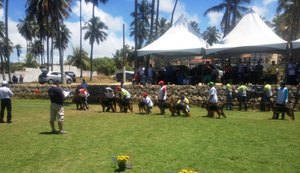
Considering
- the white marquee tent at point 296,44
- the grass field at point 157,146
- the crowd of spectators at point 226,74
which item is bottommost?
the grass field at point 157,146

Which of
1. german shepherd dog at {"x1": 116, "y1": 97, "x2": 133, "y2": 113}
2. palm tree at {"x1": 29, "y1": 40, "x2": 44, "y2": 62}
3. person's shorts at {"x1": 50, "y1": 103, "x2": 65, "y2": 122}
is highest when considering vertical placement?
palm tree at {"x1": 29, "y1": 40, "x2": 44, "y2": 62}

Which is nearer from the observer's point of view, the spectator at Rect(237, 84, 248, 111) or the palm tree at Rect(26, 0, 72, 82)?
the spectator at Rect(237, 84, 248, 111)

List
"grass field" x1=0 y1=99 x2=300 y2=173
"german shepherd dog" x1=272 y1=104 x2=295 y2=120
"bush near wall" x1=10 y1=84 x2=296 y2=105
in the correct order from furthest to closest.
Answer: "bush near wall" x1=10 y1=84 x2=296 y2=105 → "german shepherd dog" x1=272 y1=104 x2=295 y2=120 → "grass field" x1=0 y1=99 x2=300 y2=173

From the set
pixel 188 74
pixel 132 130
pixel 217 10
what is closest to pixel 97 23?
pixel 217 10

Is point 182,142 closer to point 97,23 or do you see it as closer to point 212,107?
point 212,107

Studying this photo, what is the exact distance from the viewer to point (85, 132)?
483 inches

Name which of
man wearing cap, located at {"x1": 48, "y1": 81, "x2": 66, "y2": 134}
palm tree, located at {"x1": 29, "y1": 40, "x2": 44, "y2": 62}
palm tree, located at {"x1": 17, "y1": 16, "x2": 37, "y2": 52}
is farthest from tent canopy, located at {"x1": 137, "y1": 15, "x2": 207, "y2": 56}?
palm tree, located at {"x1": 29, "y1": 40, "x2": 44, "y2": 62}

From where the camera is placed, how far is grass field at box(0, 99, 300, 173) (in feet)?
26.3

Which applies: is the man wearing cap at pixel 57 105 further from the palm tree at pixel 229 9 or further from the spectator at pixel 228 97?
the palm tree at pixel 229 9

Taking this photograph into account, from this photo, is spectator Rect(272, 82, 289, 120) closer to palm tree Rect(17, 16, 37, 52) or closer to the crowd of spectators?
the crowd of spectators

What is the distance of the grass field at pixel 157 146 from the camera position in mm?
8008

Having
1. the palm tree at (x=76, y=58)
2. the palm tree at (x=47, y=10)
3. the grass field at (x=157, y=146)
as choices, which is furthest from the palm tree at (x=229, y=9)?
the palm tree at (x=76, y=58)

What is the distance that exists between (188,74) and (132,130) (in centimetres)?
1133

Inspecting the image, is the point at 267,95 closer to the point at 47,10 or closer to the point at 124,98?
the point at 124,98
